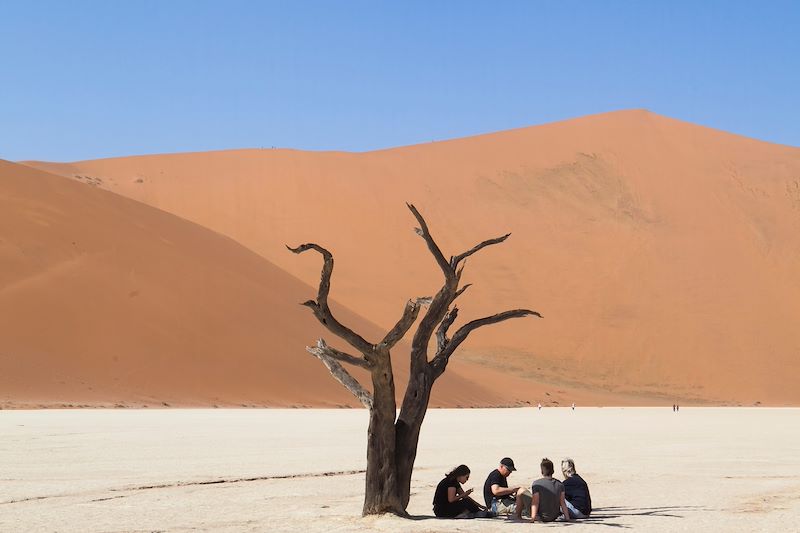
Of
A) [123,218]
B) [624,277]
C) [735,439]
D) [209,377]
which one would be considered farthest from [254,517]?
[624,277]

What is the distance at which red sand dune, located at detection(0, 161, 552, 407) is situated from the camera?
3794 cm

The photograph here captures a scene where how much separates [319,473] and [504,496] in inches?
186

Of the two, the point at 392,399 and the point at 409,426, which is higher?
the point at 392,399

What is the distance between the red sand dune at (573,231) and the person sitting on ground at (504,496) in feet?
152

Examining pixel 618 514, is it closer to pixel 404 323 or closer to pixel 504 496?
pixel 504 496

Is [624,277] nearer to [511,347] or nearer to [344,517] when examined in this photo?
[511,347]

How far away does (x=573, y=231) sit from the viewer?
229 feet

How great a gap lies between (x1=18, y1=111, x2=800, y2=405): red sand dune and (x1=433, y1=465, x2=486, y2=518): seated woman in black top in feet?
154

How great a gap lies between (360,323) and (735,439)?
101 feet

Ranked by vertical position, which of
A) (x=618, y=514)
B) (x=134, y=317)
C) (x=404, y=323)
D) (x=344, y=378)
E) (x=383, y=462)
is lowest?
(x=618, y=514)

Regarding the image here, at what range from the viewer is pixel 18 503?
37.9 ft

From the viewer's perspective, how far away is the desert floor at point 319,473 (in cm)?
1049

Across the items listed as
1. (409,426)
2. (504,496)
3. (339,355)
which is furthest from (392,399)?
(504,496)

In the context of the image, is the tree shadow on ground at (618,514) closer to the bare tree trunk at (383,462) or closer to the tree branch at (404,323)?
the bare tree trunk at (383,462)
